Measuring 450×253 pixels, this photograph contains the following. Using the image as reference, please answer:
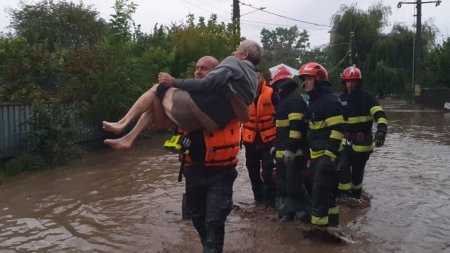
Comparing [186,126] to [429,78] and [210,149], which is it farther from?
[429,78]

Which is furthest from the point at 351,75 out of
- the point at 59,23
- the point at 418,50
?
the point at 418,50

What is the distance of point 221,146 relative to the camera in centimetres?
414

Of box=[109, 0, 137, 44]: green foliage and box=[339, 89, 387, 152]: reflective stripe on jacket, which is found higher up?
box=[109, 0, 137, 44]: green foliage

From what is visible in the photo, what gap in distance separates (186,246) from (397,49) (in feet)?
134

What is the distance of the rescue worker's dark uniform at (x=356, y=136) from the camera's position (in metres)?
7.43

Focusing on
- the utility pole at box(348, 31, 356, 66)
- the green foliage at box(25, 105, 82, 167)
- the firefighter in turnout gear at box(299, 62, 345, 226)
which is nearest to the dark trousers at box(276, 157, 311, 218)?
the firefighter in turnout gear at box(299, 62, 345, 226)

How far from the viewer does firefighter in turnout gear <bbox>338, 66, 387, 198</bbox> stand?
743 cm

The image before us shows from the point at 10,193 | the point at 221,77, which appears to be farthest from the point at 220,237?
the point at 10,193

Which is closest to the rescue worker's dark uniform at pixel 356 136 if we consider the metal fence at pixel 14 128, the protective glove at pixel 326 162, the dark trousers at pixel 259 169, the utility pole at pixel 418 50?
the dark trousers at pixel 259 169

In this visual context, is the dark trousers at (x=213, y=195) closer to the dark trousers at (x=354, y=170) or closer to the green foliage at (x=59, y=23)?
the dark trousers at (x=354, y=170)

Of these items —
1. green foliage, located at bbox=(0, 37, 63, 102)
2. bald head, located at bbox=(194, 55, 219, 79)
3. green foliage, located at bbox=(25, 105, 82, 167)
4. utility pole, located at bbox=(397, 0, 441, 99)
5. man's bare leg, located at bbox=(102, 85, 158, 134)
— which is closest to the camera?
man's bare leg, located at bbox=(102, 85, 158, 134)

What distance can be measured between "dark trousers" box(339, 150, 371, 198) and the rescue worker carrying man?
3.39ft

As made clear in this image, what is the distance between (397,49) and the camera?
141 feet

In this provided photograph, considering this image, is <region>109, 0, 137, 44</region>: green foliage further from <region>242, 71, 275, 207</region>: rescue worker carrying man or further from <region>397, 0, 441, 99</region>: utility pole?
<region>397, 0, 441, 99</region>: utility pole
